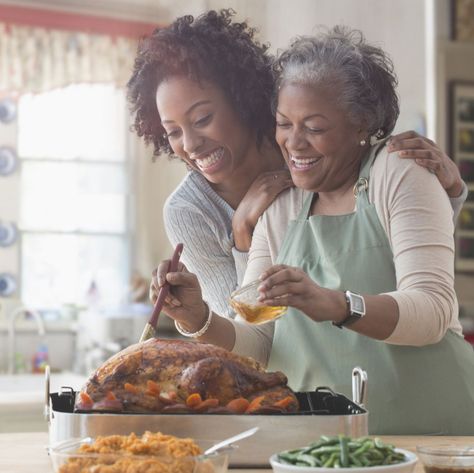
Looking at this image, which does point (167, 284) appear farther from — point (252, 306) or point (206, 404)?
point (206, 404)

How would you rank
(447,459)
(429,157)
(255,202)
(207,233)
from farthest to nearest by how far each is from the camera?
(207,233)
(255,202)
(429,157)
(447,459)

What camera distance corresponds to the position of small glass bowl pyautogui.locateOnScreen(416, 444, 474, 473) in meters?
1.03

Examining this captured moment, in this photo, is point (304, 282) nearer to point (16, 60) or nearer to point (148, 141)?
point (148, 141)

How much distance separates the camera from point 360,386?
4.32 ft

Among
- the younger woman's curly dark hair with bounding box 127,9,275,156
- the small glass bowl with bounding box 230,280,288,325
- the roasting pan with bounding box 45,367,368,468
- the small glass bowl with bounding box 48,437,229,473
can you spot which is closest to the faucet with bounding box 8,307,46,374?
the younger woman's curly dark hair with bounding box 127,9,275,156

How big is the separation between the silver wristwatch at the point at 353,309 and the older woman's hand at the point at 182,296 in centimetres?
32

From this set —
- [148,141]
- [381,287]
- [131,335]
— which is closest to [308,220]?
[381,287]

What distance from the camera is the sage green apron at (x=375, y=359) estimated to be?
1.64 meters

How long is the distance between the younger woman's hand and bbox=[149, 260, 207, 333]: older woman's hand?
0.93 feet

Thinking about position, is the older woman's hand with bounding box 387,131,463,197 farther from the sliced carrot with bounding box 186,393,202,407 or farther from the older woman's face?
the sliced carrot with bounding box 186,393,202,407

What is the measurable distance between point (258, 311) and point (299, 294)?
11 centimetres

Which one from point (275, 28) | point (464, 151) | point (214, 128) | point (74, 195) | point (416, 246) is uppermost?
point (275, 28)

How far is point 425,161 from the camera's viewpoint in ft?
5.62

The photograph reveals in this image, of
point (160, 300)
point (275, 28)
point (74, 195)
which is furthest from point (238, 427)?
point (74, 195)
